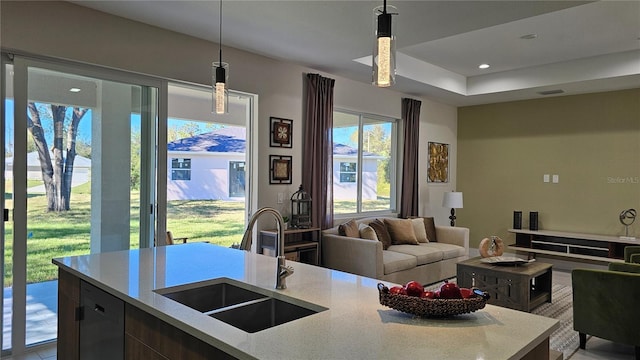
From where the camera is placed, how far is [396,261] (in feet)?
16.2

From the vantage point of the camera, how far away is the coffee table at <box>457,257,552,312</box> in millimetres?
4254

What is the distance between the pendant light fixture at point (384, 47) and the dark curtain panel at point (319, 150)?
339 centimetres

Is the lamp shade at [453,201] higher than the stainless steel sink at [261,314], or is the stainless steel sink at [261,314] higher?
the lamp shade at [453,201]

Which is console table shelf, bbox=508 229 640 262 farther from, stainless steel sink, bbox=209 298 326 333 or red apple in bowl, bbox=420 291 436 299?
stainless steel sink, bbox=209 298 326 333

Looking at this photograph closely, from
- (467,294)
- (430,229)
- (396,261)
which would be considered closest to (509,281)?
(396,261)

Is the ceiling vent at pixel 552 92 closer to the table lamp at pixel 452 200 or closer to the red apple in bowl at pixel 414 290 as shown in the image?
the table lamp at pixel 452 200

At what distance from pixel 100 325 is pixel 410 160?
5396 mm

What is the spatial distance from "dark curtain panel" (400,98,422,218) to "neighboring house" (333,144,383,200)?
1.39ft

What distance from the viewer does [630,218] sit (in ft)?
20.5

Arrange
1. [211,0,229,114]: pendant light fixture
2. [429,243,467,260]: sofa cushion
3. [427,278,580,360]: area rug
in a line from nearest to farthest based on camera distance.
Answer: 1. [211,0,229,114]: pendant light fixture
2. [427,278,580,360]: area rug
3. [429,243,467,260]: sofa cushion

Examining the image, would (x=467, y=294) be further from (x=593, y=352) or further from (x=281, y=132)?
(x=281, y=132)

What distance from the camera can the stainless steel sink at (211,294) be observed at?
79.2 inches

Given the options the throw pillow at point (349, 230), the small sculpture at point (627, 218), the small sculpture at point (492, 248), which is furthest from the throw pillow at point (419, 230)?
the small sculpture at point (627, 218)

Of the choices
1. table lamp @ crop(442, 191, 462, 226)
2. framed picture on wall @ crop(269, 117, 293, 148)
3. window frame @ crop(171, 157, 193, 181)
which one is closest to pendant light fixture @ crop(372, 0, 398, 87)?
framed picture on wall @ crop(269, 117, 293, 148)
